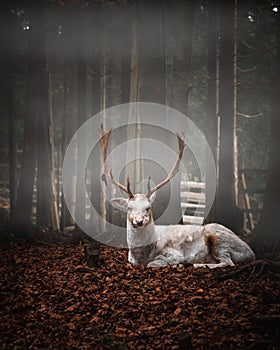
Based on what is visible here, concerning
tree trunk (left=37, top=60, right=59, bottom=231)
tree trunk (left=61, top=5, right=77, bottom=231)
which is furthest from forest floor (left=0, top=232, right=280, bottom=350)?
tree trunk (left=61, top=5, right=77, bottom=231)

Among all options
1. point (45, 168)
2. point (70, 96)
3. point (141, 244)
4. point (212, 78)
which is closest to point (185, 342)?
point (141, 244)

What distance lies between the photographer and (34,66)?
29.7 feet

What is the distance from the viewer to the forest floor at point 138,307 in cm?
373

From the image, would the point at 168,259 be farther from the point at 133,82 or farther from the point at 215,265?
the point at 133,82

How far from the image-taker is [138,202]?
5.94m

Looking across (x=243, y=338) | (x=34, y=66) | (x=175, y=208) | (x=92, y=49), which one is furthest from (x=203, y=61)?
(x=243, y=338)

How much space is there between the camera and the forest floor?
3727 millimetres

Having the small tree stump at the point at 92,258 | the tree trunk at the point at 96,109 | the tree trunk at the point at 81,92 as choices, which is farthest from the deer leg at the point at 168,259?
the tree trunk at the point at 96,109

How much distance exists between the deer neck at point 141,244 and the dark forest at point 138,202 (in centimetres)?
2

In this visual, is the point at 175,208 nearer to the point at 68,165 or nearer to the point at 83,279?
the point at 83,279

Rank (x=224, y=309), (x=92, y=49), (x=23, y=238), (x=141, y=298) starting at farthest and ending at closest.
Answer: (x=92, y=49) → (x=23, y=238) → (x=141, y=298) → (x=224, y=309)

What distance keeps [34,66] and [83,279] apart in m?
5.46

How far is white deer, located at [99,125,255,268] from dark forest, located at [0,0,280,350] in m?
0.02

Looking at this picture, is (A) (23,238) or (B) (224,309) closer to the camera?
(B) (224,309)
